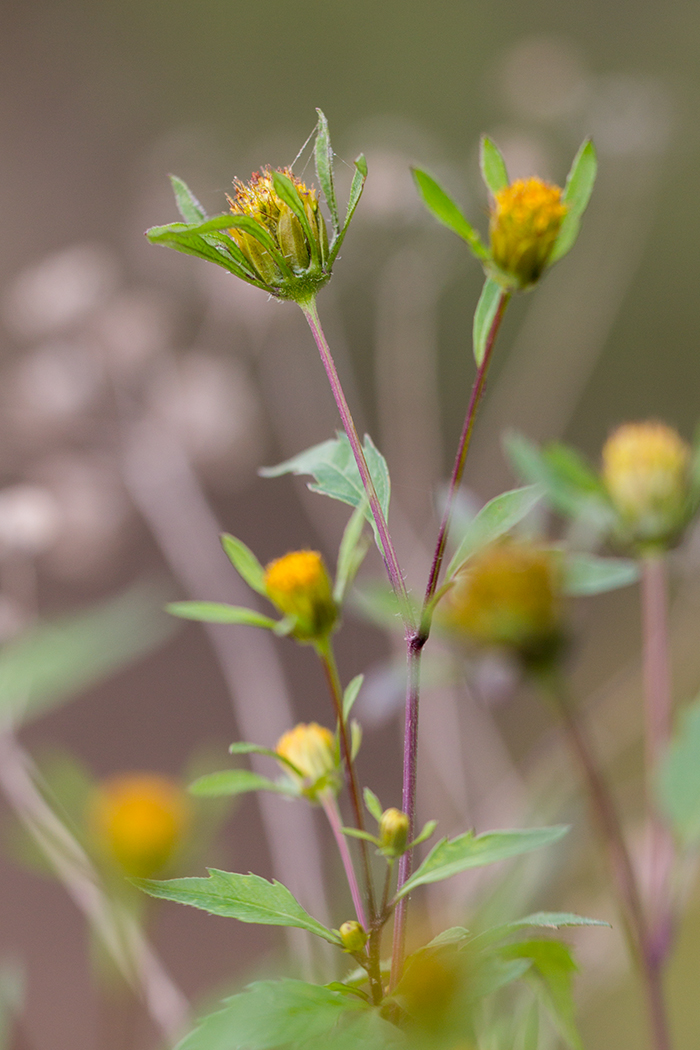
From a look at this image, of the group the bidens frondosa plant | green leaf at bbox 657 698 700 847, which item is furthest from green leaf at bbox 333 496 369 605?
green leaf at bbox 657 698 700 847

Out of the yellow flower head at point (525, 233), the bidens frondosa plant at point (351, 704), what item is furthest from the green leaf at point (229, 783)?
the yellow flower head at point (525, 233)

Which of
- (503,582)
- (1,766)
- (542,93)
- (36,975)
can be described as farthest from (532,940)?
(36,975)

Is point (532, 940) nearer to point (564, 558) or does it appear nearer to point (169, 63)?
point (564, 558)

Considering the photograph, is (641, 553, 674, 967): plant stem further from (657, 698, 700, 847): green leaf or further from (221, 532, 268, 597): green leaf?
(221, 532, 268, 597): green leaf

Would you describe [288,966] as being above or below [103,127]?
below

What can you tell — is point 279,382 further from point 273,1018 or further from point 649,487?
point 273,1018

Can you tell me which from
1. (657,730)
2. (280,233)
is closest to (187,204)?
(280,233)
